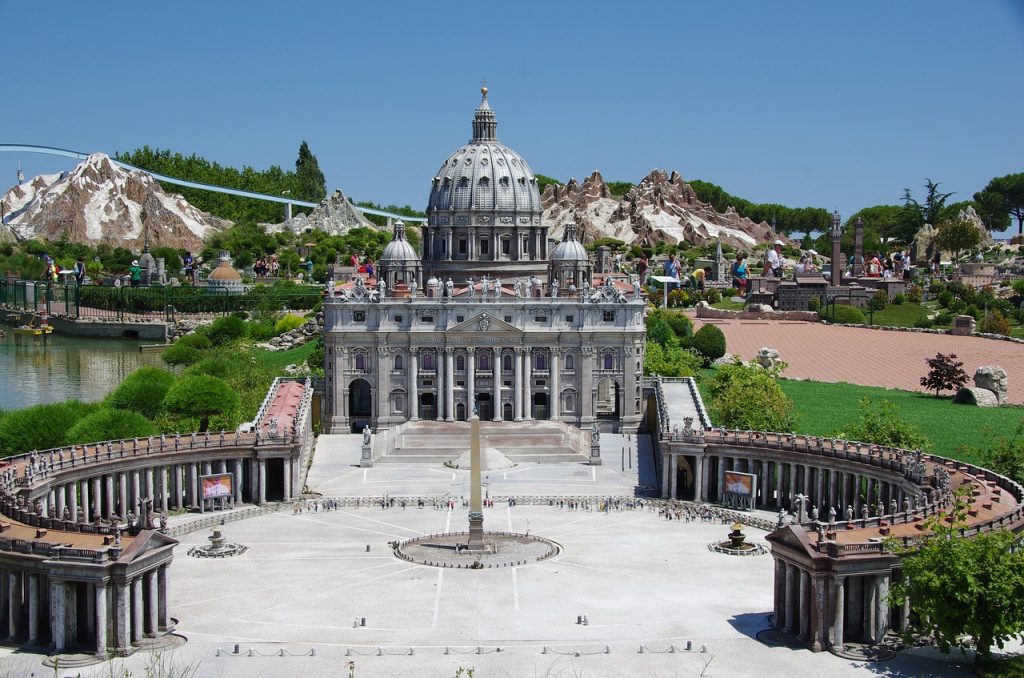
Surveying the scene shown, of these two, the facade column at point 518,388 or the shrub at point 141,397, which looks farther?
the facade column at point 518,388

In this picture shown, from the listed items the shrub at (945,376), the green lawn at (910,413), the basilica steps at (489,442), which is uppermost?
the shrub at (945,376)

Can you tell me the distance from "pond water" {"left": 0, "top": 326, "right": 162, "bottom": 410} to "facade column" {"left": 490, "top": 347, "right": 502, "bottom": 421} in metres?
42.8

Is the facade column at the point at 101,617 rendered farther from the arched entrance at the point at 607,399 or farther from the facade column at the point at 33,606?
the arched entrance at the point at 607,399

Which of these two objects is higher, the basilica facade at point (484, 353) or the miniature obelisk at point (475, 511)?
the basilica facade at point (484, 353)

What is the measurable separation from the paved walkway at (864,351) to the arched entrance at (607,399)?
27274 mm

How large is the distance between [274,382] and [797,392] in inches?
1796

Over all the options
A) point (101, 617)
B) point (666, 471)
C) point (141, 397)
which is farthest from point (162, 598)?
point (141, 397)

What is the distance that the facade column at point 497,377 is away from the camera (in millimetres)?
113625

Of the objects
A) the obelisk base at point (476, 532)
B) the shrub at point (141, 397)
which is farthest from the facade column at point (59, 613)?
the shrub at point (141, 397)

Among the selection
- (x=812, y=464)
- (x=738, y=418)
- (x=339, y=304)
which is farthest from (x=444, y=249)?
(x=812, y=464)

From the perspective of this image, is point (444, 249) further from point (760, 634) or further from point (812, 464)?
point (760, 634)

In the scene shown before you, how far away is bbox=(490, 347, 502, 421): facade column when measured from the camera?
114 m

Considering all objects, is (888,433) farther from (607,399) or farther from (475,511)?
(607,399)

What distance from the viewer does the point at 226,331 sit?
173625mm
